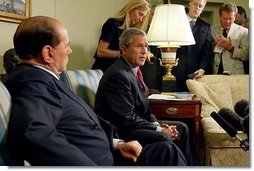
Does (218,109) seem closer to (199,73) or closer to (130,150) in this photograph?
(199,73)

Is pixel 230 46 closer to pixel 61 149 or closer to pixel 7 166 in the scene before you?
pixel 61 149

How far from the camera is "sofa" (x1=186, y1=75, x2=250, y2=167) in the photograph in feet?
4.04

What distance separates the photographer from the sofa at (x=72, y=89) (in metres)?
0.92

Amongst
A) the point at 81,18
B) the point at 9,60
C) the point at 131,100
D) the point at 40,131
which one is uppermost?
the point at 81,18

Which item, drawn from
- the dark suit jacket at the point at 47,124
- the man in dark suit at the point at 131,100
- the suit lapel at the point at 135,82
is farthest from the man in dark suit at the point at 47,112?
the suit lapel at the point at 135,82

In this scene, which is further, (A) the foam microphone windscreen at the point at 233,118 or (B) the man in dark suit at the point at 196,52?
(B) the man in dark suit at the point at 196,52

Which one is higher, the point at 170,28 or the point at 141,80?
the point at 170,28

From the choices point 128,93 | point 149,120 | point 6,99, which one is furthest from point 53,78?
point 149,120

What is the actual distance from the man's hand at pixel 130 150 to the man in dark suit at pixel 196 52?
39 centimetres

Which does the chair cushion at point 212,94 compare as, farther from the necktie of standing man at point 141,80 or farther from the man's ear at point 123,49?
the man's ear at point 123,49

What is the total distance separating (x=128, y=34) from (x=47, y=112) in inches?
25.8

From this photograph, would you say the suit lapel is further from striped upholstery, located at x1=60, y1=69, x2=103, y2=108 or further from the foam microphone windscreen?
the foam microphone windscreen

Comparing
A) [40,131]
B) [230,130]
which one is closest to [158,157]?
[230,130]

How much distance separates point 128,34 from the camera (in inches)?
58.3
